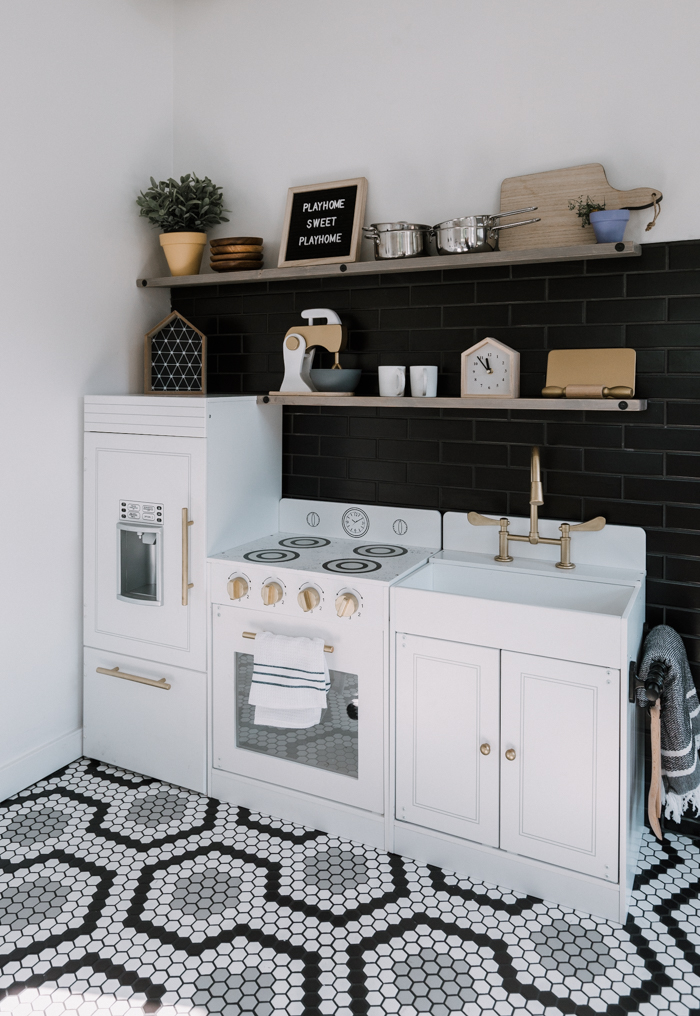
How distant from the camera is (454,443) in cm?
286

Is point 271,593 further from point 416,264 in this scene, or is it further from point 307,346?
point 416,264

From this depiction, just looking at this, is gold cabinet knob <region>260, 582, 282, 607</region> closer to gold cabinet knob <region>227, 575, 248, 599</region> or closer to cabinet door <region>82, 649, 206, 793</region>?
gold cabinet knob <region>227, 575, 248, 599</region>

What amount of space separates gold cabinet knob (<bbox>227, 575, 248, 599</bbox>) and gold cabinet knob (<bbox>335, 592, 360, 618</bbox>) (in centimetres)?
37

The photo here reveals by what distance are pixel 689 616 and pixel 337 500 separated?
1365mm

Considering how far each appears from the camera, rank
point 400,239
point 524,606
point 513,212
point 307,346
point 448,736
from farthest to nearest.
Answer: point 307,346, point 400,239, point 513,212, point 448,736, point 524,606

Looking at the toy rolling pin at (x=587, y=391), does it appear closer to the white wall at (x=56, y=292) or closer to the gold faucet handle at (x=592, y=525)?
the gold faucet handle at (x=592, y=525)

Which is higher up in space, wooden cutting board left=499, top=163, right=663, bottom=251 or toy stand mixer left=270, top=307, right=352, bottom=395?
wooden cutting board left=499, top=163, right=663, bottom=251

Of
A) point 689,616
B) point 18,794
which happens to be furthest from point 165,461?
point 689,616

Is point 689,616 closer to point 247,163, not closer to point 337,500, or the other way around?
point 337,500

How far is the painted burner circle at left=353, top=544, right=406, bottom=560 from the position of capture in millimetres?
2766

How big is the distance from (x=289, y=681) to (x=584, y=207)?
179 centimetres

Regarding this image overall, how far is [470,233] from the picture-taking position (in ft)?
8.36

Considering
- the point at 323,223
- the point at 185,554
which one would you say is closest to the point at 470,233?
the point at 323,223

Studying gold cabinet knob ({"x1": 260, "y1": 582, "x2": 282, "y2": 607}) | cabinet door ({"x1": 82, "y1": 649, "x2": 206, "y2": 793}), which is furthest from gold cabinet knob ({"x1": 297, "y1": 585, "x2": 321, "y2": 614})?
cabinet door ({"x1": 82, "y1": 649, "x2": 206, "y2": 793})
